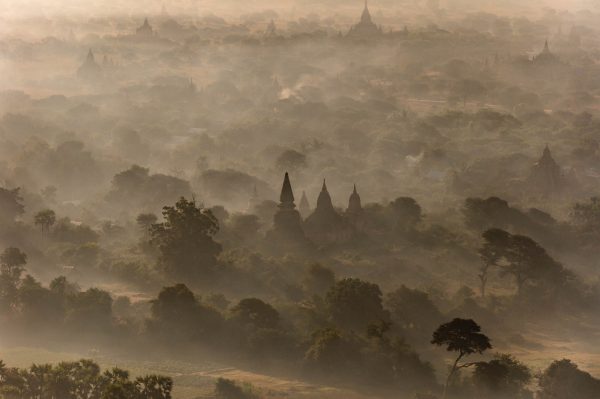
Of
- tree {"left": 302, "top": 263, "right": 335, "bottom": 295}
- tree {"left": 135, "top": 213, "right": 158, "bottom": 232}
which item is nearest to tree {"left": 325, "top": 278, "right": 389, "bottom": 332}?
tree {"left": 302, "top": 263, "right": 335, "bottom": 295}

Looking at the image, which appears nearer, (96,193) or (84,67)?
(96,193)

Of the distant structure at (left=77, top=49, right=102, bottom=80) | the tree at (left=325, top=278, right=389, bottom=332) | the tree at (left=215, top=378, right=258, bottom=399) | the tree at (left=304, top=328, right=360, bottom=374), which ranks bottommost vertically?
the tree at (left=215, top=378, right=258, bottom=399)

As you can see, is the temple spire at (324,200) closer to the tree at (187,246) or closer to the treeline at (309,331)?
the tree at (187,246)

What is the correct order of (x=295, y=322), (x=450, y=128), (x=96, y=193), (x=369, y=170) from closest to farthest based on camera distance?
(x=295, y=322), (x=96, y=193), (x=369, y=170), (x=450, y=128)

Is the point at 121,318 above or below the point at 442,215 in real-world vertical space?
below

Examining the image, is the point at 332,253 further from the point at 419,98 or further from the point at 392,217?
the point at 419,98

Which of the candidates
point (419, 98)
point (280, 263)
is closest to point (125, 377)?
point (280, 263)

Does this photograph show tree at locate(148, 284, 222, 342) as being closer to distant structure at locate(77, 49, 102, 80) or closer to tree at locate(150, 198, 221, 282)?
tree at locate(150, 198, 221, 282)
